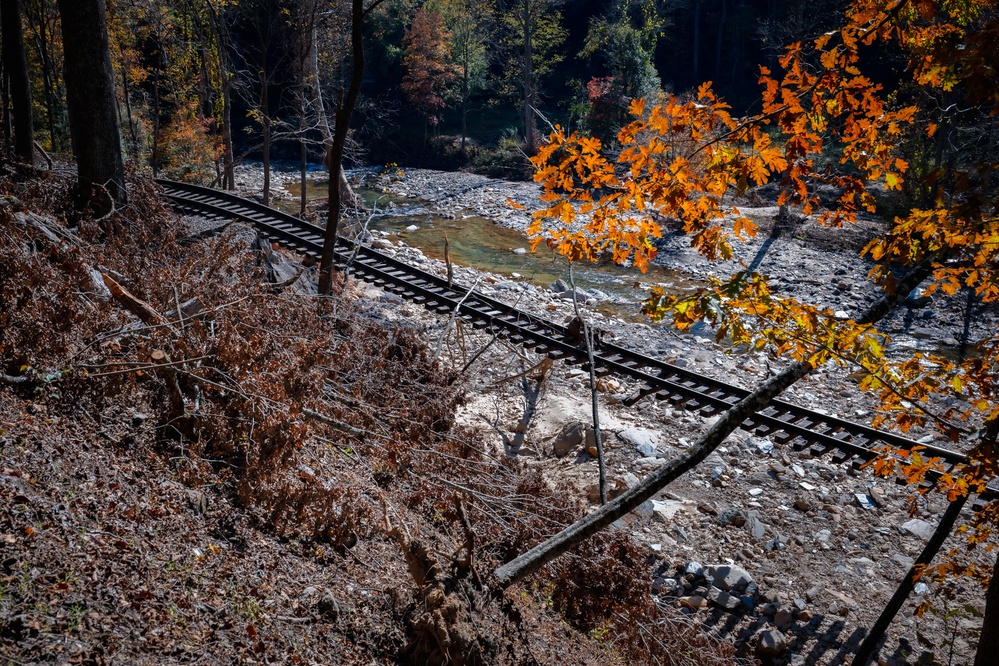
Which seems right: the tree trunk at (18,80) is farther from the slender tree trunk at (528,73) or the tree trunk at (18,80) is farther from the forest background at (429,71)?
the slender tree trunk at (528,73)

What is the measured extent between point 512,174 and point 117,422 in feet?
92.3

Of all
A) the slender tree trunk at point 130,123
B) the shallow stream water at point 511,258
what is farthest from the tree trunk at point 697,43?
the slender tree trunk at point 130,123

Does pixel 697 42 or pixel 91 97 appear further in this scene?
pixel 697 42

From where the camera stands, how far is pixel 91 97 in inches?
356

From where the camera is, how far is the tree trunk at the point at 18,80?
10477 mm

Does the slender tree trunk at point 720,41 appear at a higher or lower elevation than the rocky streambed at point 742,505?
higher

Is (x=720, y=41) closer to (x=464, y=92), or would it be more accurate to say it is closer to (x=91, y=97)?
(x=464, y=92)

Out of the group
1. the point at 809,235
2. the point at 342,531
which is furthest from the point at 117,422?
the point at 809,235

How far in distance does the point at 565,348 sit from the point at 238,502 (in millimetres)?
6449

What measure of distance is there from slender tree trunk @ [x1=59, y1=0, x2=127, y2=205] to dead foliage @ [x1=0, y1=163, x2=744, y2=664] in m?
1.39

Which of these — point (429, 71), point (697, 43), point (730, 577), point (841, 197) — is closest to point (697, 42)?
point (697, 43)

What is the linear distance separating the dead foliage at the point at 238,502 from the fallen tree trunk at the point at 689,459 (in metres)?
0.38

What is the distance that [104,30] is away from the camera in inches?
349

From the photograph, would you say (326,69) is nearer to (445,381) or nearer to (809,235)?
(809,235)
